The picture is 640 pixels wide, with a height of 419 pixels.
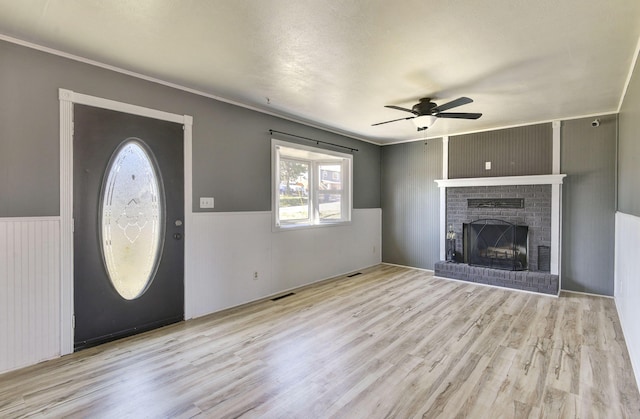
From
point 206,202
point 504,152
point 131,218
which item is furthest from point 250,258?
point 504,152

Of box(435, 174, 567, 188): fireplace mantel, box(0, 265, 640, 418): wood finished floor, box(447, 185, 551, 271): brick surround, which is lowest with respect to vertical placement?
box(0, 265, 640, 418): wood finished floor

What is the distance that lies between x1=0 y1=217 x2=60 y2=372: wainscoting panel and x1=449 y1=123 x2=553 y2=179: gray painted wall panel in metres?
5.57

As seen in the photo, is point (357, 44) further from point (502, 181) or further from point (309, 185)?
point (502, 181)

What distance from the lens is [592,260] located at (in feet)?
14.3

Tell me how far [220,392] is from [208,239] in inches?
71.7

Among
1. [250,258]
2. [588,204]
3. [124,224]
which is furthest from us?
[588,204]

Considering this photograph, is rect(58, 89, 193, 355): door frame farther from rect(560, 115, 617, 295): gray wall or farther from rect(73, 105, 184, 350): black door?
rect(560, 115, 617, 295): gray wall

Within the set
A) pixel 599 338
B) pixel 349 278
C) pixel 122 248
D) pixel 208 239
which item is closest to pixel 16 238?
pixel 122 248

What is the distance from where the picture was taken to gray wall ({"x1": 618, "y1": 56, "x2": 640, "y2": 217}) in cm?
263

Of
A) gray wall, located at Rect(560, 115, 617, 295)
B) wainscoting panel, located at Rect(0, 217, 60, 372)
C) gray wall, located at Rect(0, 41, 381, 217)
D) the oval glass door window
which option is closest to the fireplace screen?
gray wall, located at Rect(560, 115, 617, 295)

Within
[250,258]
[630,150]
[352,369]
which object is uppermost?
[630,150]

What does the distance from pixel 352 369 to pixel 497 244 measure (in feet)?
12.4

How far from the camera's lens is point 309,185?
205 inches

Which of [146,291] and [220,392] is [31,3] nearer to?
[146,291]
